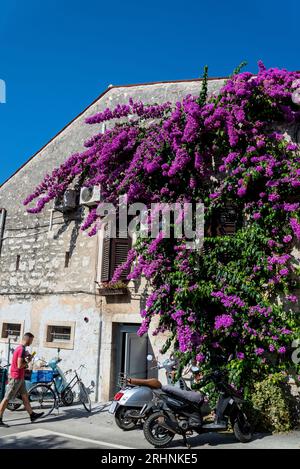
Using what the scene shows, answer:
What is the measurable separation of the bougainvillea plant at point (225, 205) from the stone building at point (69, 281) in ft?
3.05

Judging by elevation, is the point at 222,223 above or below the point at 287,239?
above

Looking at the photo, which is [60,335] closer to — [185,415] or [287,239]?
[185,415]

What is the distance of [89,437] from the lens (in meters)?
6.80

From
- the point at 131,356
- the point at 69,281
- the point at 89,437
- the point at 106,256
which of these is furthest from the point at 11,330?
the point at 89,437

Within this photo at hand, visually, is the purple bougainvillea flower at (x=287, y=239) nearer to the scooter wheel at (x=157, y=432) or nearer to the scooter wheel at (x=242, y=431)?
the scooter wheel at (x=242, y=431)

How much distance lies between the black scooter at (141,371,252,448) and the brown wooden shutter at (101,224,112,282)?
469 centimetres

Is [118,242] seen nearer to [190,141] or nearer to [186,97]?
[190,141]

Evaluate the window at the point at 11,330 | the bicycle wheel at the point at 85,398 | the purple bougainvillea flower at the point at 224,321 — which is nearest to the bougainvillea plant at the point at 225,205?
the purple bougainvillea flower at the point at 224,321

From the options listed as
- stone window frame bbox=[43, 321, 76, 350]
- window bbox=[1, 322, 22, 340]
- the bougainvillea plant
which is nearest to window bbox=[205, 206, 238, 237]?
the bougainvillea plant

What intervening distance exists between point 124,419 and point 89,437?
75 centimetres

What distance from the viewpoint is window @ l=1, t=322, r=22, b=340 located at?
507 inches

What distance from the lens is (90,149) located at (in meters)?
11.4

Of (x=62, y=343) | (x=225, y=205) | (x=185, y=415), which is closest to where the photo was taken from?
(x=185, y=415)
